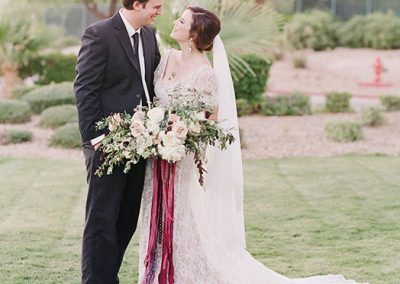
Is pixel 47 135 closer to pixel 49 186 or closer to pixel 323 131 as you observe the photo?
pixel 49 186

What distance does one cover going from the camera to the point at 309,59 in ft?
83.7

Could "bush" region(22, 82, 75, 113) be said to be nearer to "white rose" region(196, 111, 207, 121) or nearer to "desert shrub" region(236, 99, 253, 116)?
"desert shrub" region(236, 99, 253, 116)

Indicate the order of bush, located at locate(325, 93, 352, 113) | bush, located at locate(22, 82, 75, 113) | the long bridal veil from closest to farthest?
the long bridal veil
bush, located at locate(22, 82, 75, 113)
bush, located at locate(325, 93, 352, 113)

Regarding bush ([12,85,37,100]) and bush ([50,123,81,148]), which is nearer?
bush ([50,123,81,148])

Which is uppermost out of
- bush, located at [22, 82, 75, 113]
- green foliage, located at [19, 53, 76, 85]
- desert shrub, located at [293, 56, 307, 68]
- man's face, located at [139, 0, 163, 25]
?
man's face, located at [139, 0, 163, 25]

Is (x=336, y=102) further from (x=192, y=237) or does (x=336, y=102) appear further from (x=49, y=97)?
(x=192, y=237)

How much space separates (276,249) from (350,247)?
22.8 inches

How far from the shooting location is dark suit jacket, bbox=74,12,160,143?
479cm

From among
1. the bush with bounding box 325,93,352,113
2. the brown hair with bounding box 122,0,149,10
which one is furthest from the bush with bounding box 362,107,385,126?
the brown hair with bounding box 122,0,149,10

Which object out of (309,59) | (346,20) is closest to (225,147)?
(309,59)

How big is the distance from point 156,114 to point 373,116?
29.4 ft

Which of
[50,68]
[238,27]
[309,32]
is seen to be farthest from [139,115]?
[309,32]

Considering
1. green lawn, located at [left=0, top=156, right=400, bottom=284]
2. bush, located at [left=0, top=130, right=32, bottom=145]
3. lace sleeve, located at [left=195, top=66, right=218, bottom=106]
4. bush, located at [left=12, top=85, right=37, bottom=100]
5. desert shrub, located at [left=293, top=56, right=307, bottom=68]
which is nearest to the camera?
lace sleeve, located at [left=195, top=66, right=218, bottom=106]

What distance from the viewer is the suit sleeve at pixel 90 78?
4.78 m
